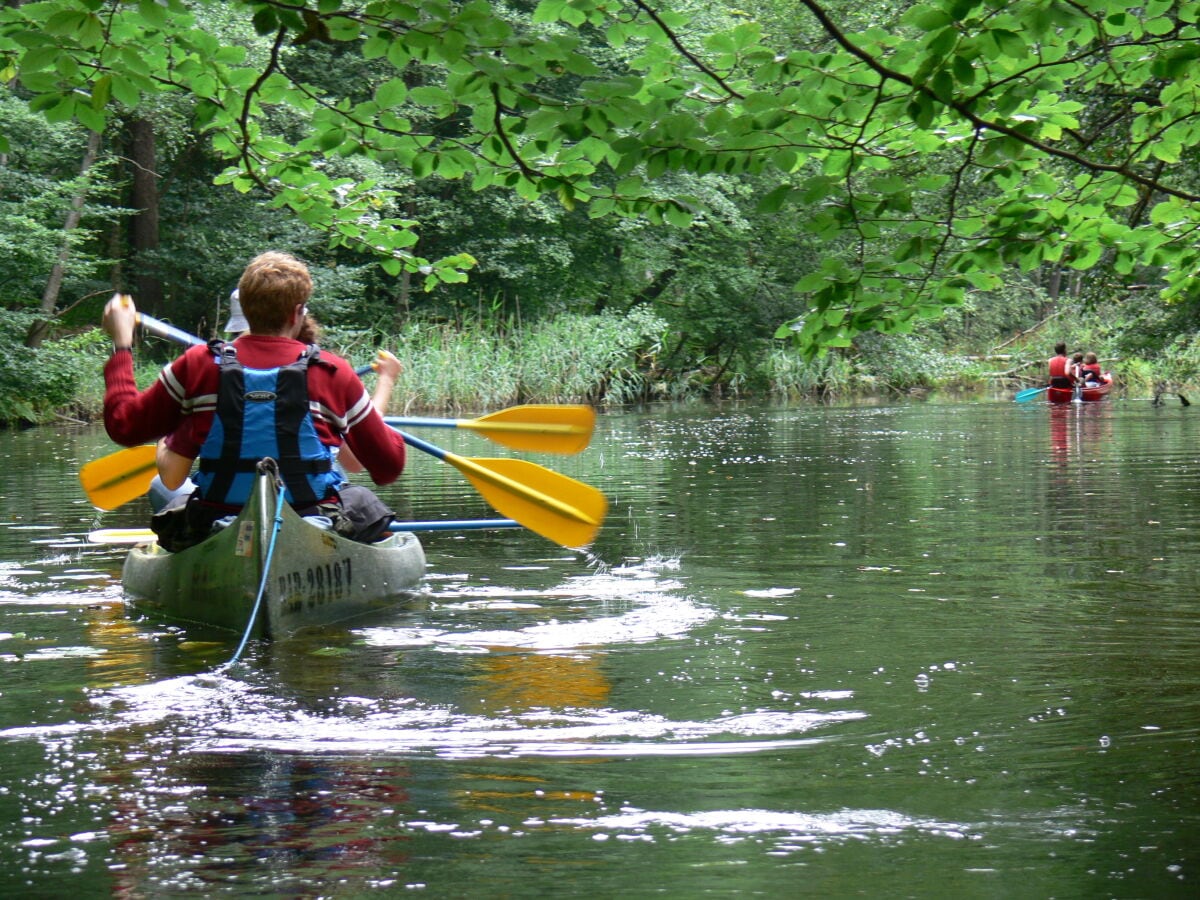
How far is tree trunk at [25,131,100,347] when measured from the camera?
23000 mm

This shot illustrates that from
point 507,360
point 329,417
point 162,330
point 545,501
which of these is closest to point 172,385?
point 329,417

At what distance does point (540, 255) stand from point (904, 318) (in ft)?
90.3

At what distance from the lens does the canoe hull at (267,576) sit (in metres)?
5.86

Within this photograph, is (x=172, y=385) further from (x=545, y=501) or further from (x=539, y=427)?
(x=539, y=427)

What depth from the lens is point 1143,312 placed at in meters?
24.2

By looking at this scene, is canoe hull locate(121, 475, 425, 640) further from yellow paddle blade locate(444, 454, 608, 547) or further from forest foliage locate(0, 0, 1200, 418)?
forest foliage locate(0, 0, 1200, 418)

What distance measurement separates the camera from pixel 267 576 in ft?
19.3

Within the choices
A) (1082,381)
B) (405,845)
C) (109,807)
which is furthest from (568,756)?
(1082,381)

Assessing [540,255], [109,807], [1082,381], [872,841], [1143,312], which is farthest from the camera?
[540,255]

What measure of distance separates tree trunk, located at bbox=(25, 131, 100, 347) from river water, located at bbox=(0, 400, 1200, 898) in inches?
579

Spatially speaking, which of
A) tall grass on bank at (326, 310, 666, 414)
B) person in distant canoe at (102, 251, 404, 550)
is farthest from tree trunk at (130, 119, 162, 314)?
person in distant canoe at (102, 251, 404, 550)

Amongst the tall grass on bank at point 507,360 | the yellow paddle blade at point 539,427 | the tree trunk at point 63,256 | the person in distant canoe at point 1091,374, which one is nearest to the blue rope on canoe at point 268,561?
the yellow paddle blade at point 539,427

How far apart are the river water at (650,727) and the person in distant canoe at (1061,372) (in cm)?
1863

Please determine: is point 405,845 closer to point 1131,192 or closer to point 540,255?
point 1131,192
